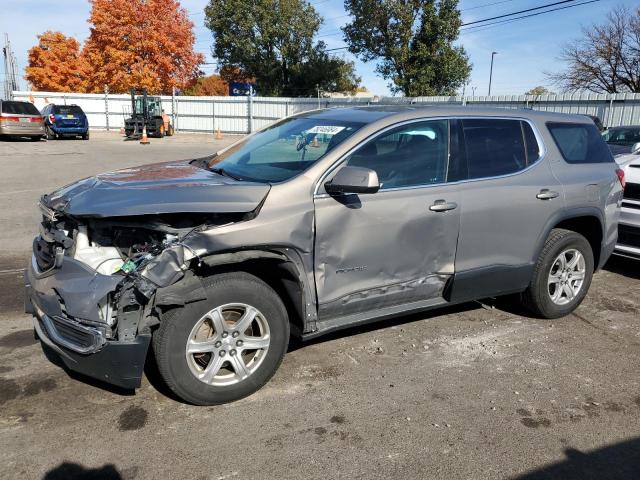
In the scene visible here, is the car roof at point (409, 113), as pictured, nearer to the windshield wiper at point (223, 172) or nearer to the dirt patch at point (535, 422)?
the windshield wiper at point (223, 172)

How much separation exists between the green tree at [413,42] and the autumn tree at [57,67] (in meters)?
27.5

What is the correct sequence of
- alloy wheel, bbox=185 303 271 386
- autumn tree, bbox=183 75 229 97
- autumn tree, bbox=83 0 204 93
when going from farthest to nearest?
1. autumn tree, bbox=183 75 229 97
2. autumn tree, bbox=83 0 204 93
3. alloy wheel, bbox=185 303 271 386

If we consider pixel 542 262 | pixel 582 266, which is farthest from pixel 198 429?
pixel 582 266

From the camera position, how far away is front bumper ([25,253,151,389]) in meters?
2.98

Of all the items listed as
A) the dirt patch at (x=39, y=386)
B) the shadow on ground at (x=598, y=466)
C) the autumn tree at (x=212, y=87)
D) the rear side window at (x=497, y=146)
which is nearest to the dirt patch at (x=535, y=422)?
the shadow on ground at (x=598, y=466)

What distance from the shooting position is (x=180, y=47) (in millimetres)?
43125

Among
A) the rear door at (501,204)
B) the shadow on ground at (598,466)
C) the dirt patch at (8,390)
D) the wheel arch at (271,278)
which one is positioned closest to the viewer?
the shadow on ground at (598,466)

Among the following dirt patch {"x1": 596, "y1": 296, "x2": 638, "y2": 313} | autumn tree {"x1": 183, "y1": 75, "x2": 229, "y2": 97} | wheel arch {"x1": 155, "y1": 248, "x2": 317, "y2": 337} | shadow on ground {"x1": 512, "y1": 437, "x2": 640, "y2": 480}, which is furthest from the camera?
autumn tree {"x1": 183, "y1": 75, "x2": 229, "y2": 97}

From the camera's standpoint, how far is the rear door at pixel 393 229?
360cm

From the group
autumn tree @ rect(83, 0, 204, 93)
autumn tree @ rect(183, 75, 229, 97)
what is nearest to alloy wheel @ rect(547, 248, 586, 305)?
autumn tree @ rect(83, 0, 204, 93)

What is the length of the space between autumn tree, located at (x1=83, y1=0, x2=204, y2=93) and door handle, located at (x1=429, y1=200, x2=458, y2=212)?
4167 centimetres

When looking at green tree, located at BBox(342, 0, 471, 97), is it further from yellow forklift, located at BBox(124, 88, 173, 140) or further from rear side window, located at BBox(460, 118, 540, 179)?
rear side window, located at BBox(460, 118, 540, 179)

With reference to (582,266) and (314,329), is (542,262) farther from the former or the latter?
(314,329)

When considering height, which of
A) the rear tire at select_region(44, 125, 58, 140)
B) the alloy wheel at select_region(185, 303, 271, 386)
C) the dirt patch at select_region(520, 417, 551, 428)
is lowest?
the dirt patch at select_region(520, 417, 551, 428)
